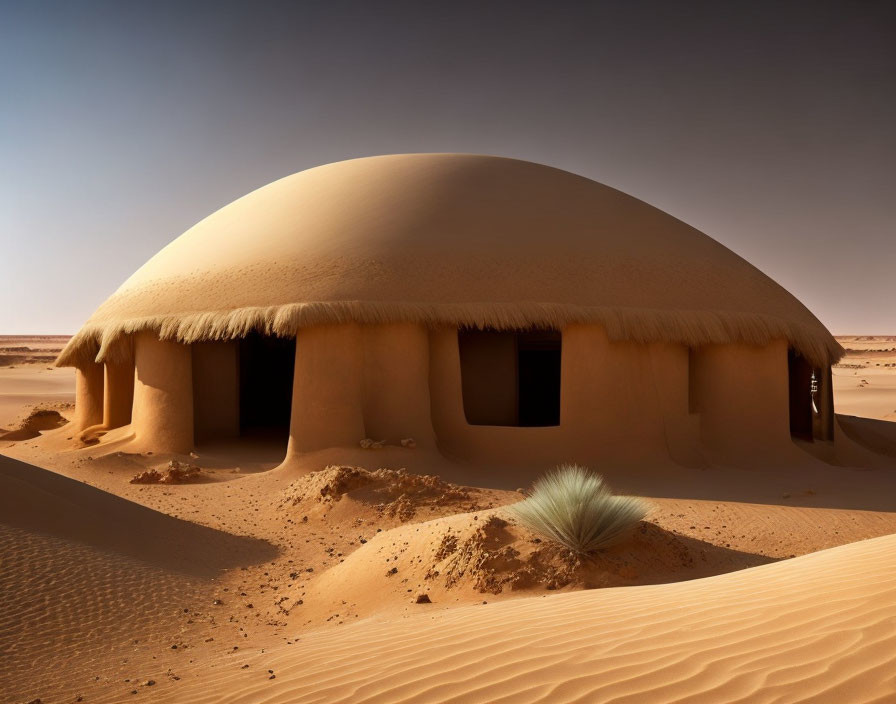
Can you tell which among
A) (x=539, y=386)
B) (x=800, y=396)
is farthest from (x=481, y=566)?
(x=800, y=396)

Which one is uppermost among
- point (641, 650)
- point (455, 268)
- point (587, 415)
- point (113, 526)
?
point (455, 268)

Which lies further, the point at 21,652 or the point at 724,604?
the point at 21,652

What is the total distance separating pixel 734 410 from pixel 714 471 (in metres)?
1.37

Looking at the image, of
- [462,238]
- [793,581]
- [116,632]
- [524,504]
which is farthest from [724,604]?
[462,238]

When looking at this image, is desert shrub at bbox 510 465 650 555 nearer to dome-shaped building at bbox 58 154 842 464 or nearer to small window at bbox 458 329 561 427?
dome-shaped building at bbox 58 154 842 464

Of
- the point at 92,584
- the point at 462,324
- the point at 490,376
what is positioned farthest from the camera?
the point at 490,376

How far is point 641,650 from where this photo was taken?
133 inches

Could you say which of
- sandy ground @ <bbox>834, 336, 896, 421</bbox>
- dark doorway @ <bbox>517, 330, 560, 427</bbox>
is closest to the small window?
dark doorway @ <bbox>517, 330, 560, 427</bbox>

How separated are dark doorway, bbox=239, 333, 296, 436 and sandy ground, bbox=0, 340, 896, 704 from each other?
5.51m

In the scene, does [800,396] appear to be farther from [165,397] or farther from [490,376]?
[165,397]

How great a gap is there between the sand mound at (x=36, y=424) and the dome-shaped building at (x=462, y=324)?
132 inches

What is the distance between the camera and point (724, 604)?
3949mm

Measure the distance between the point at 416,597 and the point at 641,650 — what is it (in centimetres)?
270

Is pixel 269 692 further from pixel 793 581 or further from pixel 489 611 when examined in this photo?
pixel 793 581
